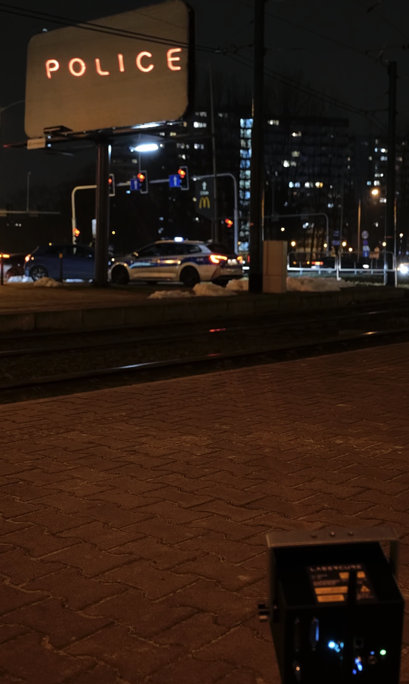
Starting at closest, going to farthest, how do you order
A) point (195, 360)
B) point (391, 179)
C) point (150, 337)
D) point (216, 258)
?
1. point (195, 360)
2. point (150, 337)
3. point (216, 258)
4. point (391, 179)

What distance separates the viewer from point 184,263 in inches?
1073

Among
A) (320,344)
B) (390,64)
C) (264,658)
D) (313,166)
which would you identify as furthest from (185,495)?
(313,166)

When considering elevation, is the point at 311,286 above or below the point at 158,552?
above

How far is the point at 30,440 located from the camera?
642cm

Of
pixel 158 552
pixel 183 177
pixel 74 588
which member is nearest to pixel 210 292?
pixel 183 177

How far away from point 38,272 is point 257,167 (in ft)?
36.3

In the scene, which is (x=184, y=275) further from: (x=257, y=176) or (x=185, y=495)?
(x=185, y=495)

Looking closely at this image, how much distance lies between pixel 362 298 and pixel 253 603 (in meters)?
22.3

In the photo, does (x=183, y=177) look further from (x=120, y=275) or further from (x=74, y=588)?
(x=74, y=588)

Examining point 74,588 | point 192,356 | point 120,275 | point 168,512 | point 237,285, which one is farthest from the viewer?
point 120,275

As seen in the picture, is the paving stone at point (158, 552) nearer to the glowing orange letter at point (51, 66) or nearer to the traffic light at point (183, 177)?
the glowing orange letter at point (51, 66)

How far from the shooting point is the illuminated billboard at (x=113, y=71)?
23.2 m

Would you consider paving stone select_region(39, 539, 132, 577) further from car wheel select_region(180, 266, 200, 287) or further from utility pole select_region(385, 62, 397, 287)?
utility pole select_region(385, 62, 397, 287)

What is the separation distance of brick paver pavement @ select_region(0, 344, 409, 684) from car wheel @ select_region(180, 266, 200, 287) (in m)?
18.6
